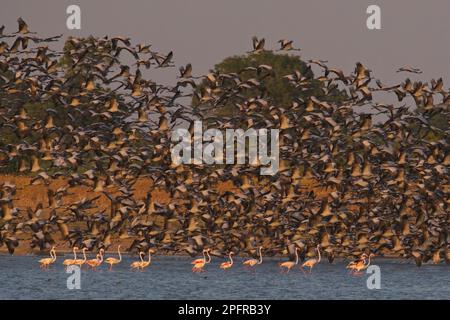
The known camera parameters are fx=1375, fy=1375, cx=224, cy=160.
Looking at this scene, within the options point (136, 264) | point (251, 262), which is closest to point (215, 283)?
point (251, 262)

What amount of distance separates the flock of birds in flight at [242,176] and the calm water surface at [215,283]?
2.54 metres

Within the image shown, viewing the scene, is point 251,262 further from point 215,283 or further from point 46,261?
point 46,261

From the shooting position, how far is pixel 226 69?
133250 millimetres

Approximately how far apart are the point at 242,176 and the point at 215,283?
39.5 feet

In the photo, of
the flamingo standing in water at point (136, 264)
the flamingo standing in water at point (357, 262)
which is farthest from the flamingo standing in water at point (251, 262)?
the flamingo standing in water at point (136, 264)

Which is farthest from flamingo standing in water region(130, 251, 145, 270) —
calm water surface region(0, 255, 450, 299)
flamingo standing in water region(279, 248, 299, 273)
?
flamingo standing in water region(279, 248, 299, 273)

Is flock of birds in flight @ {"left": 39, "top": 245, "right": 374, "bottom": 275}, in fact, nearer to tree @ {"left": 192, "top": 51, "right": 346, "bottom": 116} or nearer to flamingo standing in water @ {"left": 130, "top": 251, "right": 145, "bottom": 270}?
flamingo standing in water @ {"left": 130, "top": 251, "right": 145, "bottom": 270}

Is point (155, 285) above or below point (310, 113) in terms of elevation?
below

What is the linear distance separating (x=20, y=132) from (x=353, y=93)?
578 inches

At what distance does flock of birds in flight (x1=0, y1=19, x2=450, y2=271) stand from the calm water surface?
254 cm

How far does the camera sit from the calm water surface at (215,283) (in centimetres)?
4494

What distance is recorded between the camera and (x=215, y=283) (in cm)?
4794
